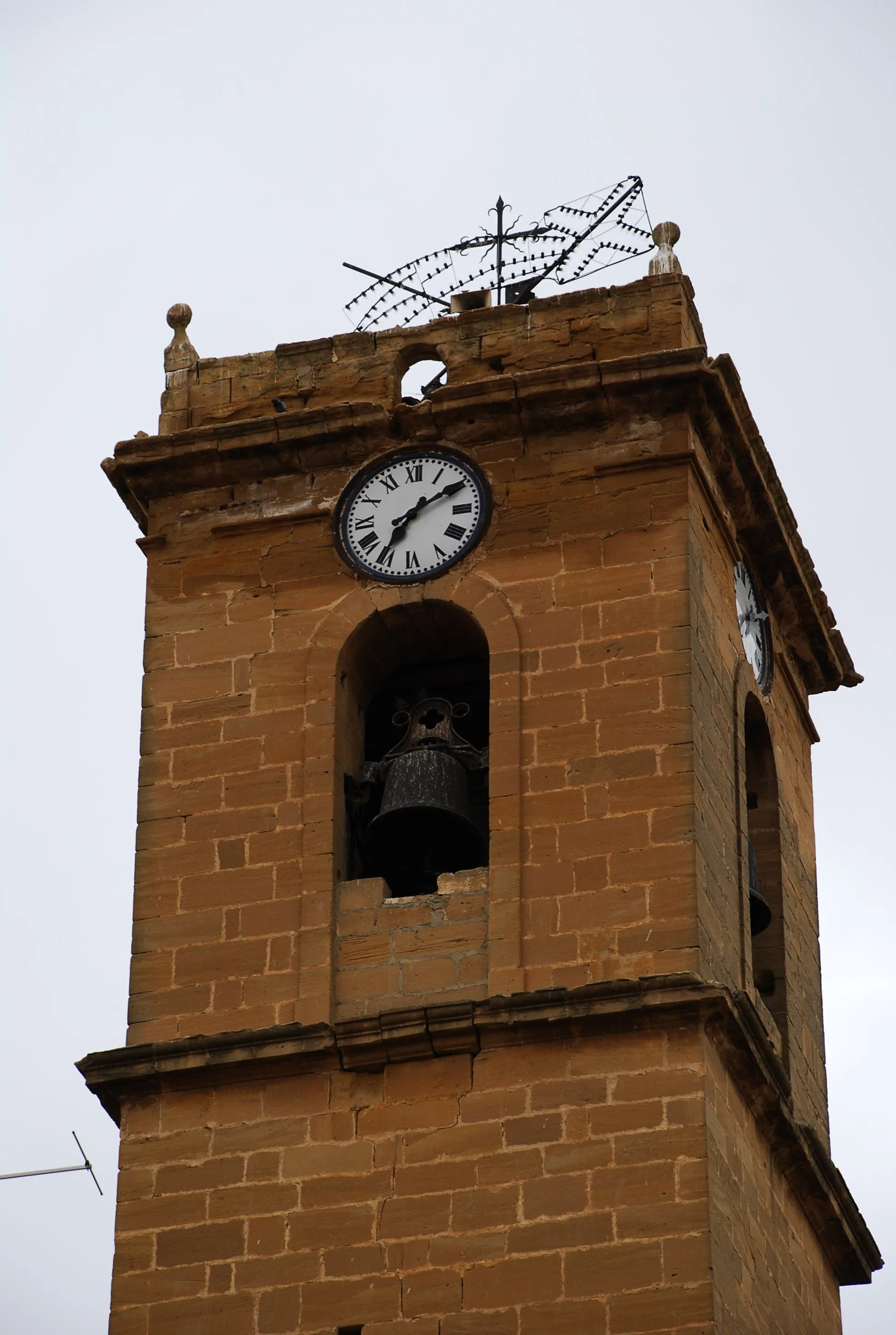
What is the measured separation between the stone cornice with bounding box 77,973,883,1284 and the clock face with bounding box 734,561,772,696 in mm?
3859

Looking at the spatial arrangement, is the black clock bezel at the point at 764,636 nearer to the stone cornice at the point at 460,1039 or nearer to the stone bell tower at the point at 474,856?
the stone bell tower at the point at 474,856

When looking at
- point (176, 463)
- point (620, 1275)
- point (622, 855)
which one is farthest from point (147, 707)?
point (620, 1275)

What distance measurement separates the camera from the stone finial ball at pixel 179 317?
33.1 meters

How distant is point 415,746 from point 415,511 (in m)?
1.72

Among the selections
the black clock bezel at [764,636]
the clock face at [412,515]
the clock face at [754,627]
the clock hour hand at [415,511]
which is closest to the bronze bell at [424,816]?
the clock face at [412,515]

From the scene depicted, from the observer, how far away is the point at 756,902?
31.5 meters

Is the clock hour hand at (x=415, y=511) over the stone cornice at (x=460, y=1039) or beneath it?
over

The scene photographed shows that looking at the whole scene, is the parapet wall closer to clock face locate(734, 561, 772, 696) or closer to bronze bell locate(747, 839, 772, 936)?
clock face locate(734, 561, 772, 696)

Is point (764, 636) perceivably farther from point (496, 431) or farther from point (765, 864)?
point (496, 431)

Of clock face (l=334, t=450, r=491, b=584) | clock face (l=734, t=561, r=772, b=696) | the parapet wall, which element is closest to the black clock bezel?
clock face (l=734, t=561, r=772, b=696)

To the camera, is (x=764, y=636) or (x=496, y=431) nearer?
(x=496, y=431)

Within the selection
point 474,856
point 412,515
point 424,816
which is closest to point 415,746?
point 424,816

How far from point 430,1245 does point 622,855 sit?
9.88 feet

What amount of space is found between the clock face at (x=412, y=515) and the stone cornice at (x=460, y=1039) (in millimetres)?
3665
